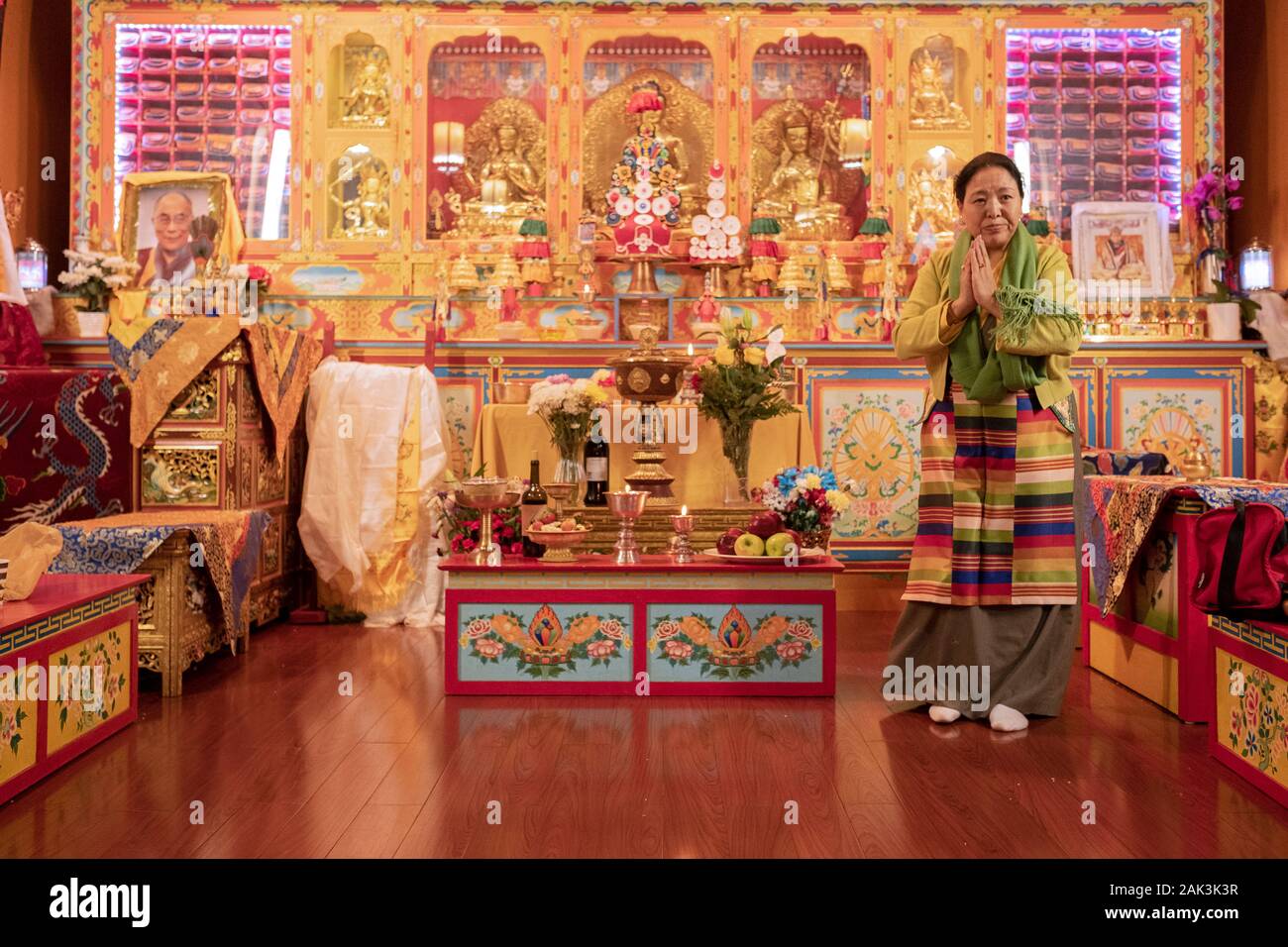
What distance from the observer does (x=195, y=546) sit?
4.07 meters

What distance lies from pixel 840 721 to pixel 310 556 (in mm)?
2984

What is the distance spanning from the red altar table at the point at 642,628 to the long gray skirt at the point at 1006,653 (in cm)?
46

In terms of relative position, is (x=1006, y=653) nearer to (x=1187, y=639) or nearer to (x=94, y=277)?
(x=1187, y=639)

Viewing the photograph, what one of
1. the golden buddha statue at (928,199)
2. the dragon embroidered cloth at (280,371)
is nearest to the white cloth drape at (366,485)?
the dragon embroidered cloth at (280,371)

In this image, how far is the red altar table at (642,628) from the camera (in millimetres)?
3865

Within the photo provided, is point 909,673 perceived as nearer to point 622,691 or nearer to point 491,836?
point 622,691

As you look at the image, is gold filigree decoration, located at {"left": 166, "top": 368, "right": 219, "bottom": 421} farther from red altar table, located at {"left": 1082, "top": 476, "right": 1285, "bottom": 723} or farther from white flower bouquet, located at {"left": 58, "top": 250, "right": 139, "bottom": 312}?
red altar table, located at {"left": 1082, "top": 476, "right": 1285, "bottom": 723}

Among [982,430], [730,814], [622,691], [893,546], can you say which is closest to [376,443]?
[622,691]

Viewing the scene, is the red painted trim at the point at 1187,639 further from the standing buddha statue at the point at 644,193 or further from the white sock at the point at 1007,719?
the standing buddha statue at the point at 644,193

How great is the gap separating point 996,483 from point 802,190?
3911 millimetres

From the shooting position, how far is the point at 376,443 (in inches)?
217

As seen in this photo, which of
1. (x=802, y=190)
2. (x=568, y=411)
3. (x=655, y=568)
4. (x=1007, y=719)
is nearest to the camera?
(x=1007, y=719)

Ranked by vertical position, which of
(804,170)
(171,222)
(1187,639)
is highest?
(804,170)

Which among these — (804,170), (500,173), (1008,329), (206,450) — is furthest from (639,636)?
(804,170)
